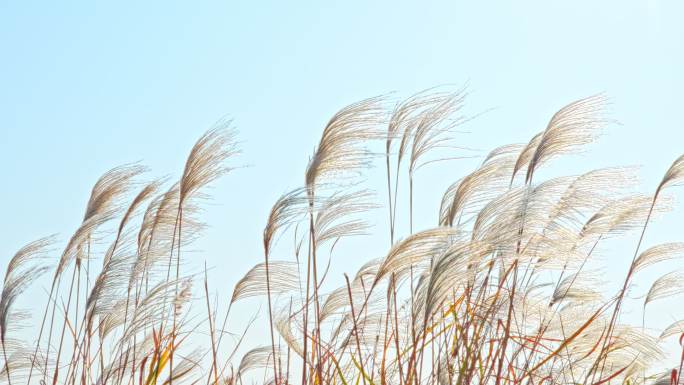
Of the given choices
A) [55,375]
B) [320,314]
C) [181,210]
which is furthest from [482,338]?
[55,375]

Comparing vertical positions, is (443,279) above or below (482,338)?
above

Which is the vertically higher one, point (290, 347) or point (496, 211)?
point (496, 211)

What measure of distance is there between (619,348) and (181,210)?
1666mm

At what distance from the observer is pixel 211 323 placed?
3234 millimetres

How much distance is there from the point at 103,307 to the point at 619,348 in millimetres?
1850

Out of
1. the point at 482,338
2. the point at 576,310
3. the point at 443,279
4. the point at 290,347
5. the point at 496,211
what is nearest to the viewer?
the point at 443,279

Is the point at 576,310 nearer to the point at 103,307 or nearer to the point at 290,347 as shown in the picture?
the point at 290,347

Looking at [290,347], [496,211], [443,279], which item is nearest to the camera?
[443,279]

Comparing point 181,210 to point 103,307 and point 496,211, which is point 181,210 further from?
point 496,211

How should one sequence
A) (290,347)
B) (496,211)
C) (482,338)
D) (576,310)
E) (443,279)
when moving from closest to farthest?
(443,279), (496,211), (482,338), (290,347), (576,310)

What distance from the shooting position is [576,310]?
343 cm

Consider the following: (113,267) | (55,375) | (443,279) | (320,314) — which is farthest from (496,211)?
(55,375)

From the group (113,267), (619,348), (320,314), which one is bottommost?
(619,348)

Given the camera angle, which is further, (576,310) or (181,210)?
(576,310)
